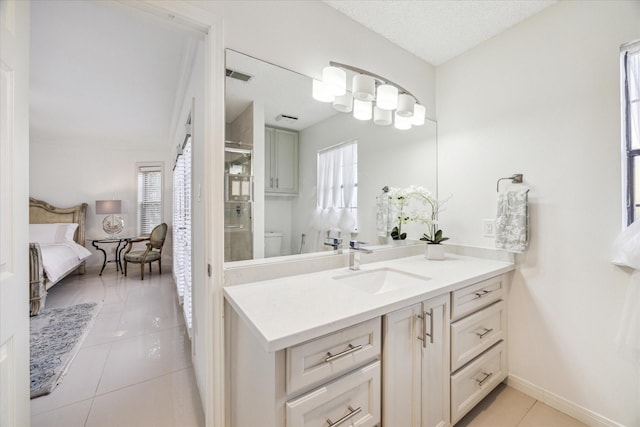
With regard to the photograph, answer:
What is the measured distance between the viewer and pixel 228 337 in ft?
4.12

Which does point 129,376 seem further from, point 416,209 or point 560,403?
point 560,403

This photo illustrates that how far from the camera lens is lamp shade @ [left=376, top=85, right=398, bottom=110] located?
1.71 metres

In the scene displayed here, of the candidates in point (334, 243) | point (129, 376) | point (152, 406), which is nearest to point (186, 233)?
point (129, 376)

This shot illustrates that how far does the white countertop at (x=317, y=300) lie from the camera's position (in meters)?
0.84

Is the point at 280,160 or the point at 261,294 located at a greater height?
the point at 280,160

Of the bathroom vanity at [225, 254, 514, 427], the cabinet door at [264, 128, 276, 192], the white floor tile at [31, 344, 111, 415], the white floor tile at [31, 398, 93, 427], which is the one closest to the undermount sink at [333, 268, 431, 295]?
the bathroom vanity at [225, 254, 514, 427]

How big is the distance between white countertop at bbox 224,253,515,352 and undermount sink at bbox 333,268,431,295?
0.12 feet

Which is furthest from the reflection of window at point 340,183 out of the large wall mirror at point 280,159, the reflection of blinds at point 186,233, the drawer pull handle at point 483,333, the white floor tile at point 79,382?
the white floor tile at point 79,382

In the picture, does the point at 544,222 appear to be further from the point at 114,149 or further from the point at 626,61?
the point at 114,149

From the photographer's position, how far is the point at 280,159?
1.54 metres

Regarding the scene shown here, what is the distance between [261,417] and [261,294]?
1.44 ft

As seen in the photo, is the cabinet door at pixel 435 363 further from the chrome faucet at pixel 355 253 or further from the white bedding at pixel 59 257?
the white bedding at pixel 59 257

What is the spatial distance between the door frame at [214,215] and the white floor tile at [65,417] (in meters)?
0.94

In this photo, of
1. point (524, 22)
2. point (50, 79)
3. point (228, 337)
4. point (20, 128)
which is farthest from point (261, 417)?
point (50, 79)
